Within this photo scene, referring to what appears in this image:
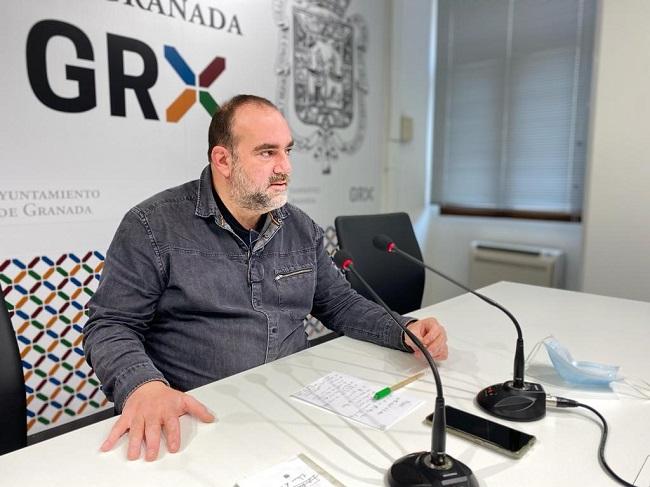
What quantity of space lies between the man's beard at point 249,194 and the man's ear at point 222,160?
2 centimetres

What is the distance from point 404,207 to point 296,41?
1.47 metres

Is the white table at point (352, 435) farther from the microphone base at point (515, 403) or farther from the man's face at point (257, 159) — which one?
the man's face at point (257, 159)

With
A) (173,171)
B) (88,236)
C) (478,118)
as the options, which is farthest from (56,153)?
(478,118)

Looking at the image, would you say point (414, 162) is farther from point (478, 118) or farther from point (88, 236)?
point (88, 236)

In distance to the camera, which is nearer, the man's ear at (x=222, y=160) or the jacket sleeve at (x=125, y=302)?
the jacket sleeve at (x=125, y=302)

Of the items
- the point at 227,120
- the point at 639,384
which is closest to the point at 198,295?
the point at 227,120

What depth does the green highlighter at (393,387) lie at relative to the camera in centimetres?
101

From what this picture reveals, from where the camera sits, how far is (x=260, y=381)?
3.54ft

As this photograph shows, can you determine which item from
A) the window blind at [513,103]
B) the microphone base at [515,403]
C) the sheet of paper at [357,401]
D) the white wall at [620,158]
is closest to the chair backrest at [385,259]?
the sheet of paper at [357,401]

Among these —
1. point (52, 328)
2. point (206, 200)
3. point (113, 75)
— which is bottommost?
point (52, 328)

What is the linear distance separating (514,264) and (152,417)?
9.68 ft

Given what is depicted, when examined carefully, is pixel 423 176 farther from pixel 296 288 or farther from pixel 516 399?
pixel 516 399

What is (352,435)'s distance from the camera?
0.87 m

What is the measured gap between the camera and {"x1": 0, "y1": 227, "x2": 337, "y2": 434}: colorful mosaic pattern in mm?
1981
